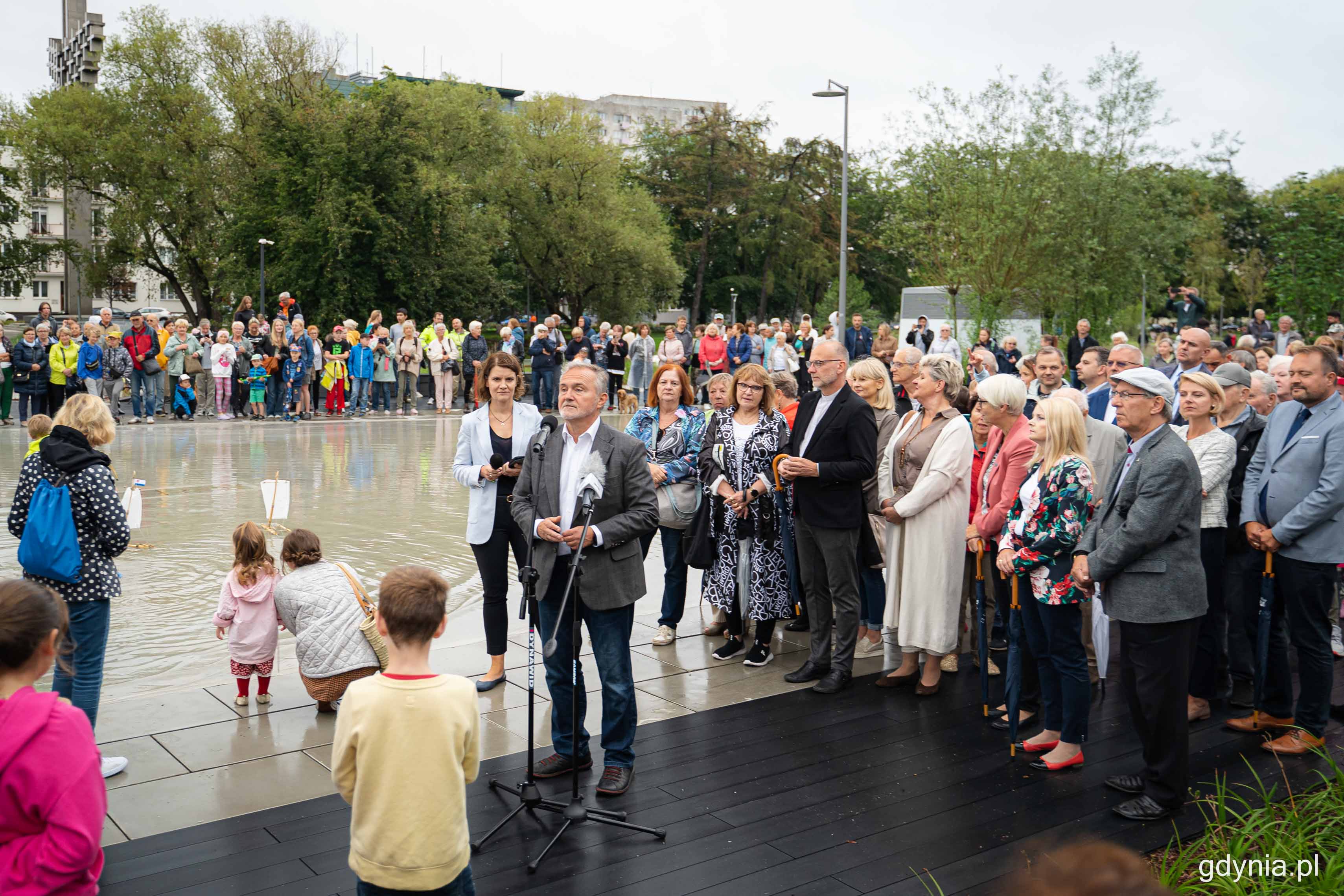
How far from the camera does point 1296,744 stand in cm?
555

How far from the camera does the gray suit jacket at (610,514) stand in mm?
5125

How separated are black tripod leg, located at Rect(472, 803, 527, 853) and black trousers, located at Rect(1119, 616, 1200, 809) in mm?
2799

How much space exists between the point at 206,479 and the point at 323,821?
10.7 m

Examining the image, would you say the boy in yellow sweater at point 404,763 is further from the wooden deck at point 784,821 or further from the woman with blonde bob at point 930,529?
the woman with blonde bob at point 930,529

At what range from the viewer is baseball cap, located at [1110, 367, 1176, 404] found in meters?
4.97

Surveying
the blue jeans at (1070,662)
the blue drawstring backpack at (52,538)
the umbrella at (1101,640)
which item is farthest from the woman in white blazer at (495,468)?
the umbrella at (1101,640)

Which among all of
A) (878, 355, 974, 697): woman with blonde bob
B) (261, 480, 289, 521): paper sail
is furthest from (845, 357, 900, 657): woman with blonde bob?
(261, 480, 289, 521): paper sail

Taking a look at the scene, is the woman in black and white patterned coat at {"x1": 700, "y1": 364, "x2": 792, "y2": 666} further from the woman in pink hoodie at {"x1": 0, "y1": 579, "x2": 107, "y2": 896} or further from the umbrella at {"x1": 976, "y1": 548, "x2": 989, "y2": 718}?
the woman in pink hoodie at {"x1": 0, "y1": 579, "x2": 107, "y2": 896}

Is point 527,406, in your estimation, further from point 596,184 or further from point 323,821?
point 596,184

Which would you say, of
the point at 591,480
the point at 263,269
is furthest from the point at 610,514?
the point at 263,269

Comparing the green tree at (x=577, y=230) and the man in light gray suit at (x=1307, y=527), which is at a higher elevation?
the green tree at (x=577, y=230)

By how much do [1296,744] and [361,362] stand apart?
20674 mm

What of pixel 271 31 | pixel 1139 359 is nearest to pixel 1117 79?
pixel 1139 359

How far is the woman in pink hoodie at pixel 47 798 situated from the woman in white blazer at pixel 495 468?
3.50 metres
